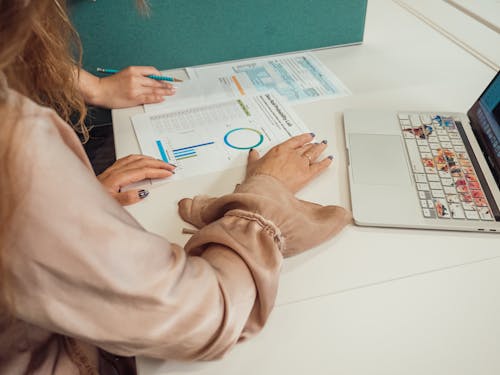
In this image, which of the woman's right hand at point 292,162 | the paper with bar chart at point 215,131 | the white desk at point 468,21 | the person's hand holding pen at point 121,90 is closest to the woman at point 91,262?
the woman's right hand at point 292,162

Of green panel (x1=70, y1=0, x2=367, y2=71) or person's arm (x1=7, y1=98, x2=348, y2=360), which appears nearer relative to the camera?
person's arm (x1=7, y1=98, x2=348, y2=360)

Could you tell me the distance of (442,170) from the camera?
0.77 meters

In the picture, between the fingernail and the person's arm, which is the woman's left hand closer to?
the fingernail

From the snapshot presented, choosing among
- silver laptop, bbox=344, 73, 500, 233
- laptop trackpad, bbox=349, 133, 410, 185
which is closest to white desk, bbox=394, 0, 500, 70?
silver laptop, bbox=344, 73, 500, 233

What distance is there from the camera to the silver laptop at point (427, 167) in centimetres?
69

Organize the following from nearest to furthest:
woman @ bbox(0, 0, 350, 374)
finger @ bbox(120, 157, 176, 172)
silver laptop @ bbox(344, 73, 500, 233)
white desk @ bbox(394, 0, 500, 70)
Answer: woman @ bbox(0, 0, 350, 374), silver laptop @ bbox(344, 73, 500, 233), finger @ bbox(120, 157, 176, 172), white desk @ bbox(394, 0, 500, 70)

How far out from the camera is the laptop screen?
2.50 ft

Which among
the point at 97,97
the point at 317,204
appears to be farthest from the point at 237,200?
the point at 97,97

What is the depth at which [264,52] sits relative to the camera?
1.25 metres

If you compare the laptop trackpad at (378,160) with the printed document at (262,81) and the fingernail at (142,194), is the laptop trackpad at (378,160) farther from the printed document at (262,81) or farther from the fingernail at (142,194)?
the fingernail at (142,194)

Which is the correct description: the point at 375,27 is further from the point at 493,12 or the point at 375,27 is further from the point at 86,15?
the point at 86,15

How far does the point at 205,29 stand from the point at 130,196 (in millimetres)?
614

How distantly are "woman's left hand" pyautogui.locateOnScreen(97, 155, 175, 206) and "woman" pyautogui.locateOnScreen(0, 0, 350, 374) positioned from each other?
21 centimetres

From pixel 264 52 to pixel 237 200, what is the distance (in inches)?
29.3
